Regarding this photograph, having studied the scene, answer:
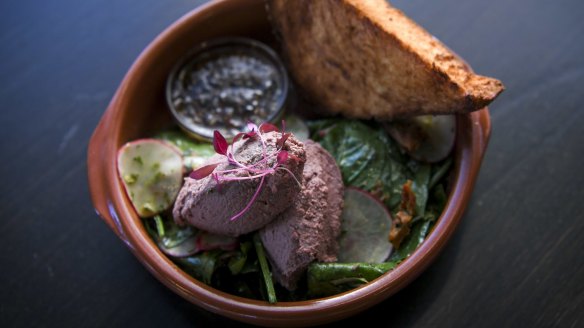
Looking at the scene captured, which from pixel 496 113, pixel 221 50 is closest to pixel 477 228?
pixel 496 113

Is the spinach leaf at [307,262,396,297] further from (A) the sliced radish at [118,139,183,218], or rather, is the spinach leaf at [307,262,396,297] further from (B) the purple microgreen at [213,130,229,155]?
(A) the sliced radish at [118,139,183,218]

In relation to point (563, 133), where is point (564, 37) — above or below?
above

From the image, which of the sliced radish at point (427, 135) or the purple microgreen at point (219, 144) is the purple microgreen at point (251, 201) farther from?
the sliced radish at point (427, 135)

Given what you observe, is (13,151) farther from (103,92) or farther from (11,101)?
(103,92)

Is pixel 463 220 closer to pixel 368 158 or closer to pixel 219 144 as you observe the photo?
pixel 368 158

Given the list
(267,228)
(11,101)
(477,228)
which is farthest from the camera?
(11,101)

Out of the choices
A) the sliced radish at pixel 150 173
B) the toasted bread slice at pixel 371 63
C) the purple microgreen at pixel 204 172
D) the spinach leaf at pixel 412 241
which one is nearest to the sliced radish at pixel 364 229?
the spinach leaf at pixel 412 241

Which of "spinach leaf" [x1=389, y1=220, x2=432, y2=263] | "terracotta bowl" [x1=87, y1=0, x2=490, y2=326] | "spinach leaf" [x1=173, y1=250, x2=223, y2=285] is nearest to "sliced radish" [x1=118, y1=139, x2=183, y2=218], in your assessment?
"terracotta bowl" [x1=87, y1=0, x2=490, y2=326]
